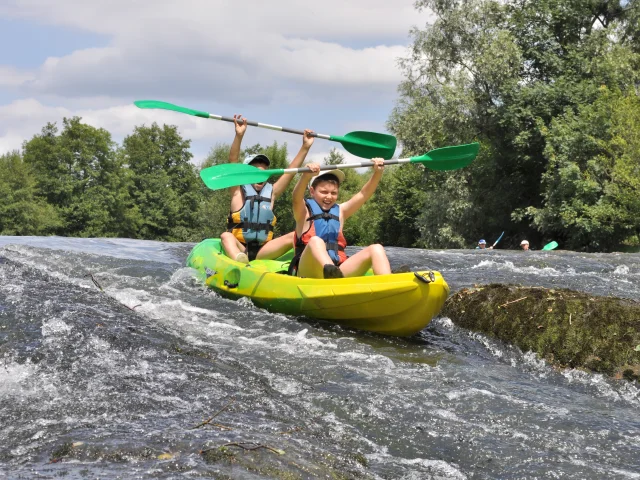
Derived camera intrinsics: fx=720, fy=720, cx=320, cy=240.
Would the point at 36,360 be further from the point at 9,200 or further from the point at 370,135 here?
the point at 9,200

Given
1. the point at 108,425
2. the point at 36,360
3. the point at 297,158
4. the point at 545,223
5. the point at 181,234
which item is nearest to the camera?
the point at 108,425

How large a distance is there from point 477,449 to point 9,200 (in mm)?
33958

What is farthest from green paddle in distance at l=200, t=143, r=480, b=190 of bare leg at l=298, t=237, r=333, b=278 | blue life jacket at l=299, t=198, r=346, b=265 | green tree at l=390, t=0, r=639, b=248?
green tree at l=390, t=0, r=639, b=248

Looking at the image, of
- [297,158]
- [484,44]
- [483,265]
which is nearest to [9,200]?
[484,44]

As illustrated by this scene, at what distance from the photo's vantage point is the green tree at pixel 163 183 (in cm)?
4012

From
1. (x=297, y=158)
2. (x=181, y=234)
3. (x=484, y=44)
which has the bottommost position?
(x=181, y=234)

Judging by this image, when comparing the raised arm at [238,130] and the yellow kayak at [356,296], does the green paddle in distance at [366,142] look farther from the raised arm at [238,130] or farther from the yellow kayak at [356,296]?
the yellow kayak at [356,296]

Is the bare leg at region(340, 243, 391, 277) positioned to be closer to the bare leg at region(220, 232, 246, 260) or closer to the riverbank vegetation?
the bare leg at region(220, 232, 246, 260)

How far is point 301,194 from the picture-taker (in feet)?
18.8

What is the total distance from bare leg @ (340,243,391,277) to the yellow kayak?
0.13 meters

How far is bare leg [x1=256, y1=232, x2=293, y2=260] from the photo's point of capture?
6758 millimetres

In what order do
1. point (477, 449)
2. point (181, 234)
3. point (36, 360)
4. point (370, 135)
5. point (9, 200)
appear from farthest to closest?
point (181, 234) → point (9, 200) → point (370, 135) → point (36, 360) → point (477, 449)

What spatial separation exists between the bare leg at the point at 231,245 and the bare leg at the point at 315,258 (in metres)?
1.43

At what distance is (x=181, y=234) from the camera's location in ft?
132
